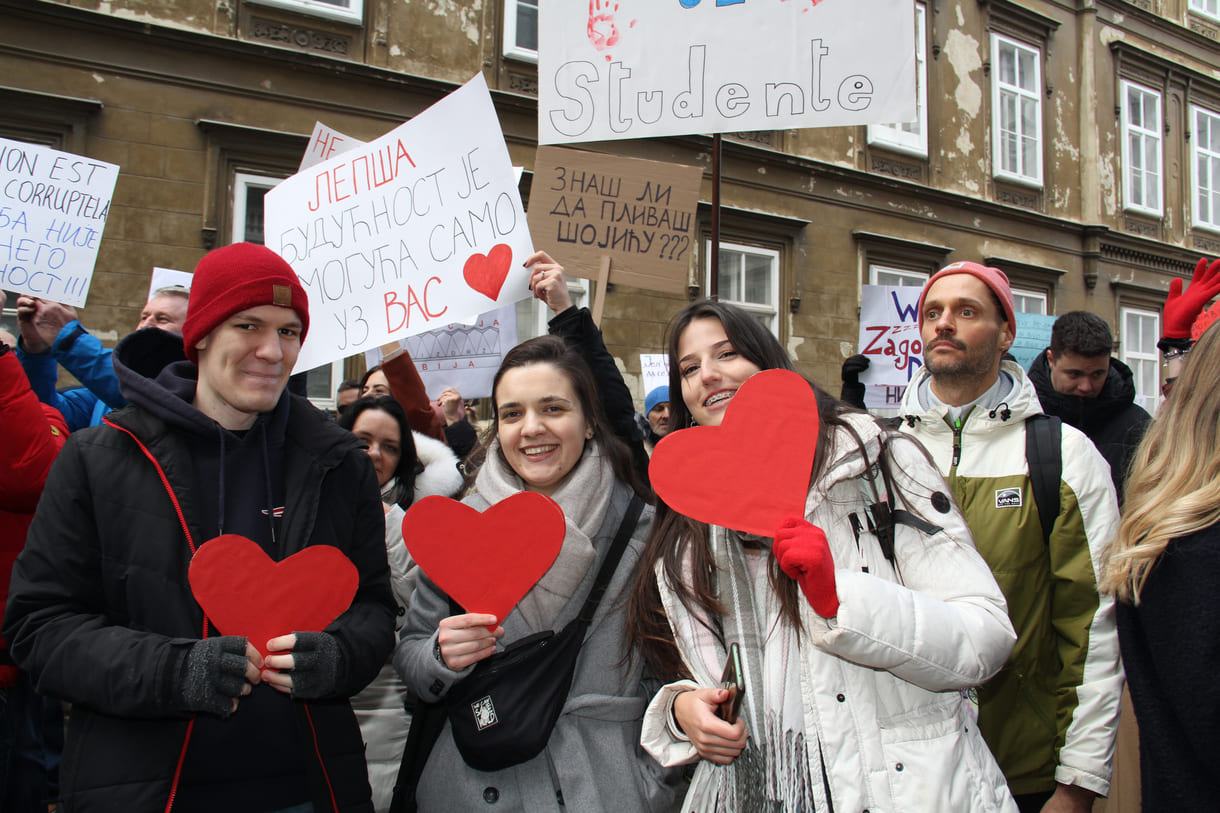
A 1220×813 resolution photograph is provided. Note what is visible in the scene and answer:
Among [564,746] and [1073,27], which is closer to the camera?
[564,746]

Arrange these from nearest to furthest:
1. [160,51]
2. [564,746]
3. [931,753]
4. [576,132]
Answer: [931,753]
[564,746]
[576,132]
[160,51]

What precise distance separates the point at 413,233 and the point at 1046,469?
2120 mm

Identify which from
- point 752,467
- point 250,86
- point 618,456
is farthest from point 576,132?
point 250,86

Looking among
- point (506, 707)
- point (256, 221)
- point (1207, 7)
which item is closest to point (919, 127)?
point (1207, 7)

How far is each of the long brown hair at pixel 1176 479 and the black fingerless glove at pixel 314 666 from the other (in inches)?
53.2

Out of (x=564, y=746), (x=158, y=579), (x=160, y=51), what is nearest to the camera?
(x=158, y=579)

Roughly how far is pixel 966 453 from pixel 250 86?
7289 mm

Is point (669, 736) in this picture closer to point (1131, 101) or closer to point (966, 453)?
point (966, 453)

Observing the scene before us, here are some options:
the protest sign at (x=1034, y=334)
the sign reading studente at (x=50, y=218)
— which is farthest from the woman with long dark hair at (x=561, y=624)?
the protest sign at (x=1034, y=334)

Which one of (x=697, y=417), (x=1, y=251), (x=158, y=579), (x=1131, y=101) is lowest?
(x=158, y=579)

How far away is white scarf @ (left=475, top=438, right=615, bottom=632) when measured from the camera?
174 centimetres

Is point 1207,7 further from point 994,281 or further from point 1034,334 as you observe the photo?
point 994,281

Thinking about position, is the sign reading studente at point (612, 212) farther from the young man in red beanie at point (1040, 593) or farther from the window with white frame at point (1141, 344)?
the window with white frame at point (1141, 344)

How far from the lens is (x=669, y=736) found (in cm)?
157
